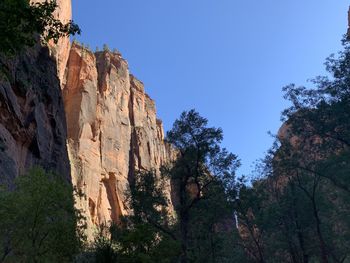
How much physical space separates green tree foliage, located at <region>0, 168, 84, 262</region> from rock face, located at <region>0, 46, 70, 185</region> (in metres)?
8.67

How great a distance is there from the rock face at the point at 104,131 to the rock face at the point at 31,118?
1588cm

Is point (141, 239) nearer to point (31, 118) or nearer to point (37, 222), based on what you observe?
point (37, 222)

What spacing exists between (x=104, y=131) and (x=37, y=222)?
191ft

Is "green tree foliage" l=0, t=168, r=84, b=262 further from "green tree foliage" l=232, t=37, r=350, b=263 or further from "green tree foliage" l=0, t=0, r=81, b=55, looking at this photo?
"green tree foliage" l=232, t=37, r=350, b=263

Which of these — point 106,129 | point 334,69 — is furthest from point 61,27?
point 106,129

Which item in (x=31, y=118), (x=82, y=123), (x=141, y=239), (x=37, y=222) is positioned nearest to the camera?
(x=37, y=222)

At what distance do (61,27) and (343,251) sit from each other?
1844 inches

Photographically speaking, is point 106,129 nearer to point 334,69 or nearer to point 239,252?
point 239,252

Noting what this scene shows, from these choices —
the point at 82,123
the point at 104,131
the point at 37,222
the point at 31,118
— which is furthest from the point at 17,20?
the point at 104,131

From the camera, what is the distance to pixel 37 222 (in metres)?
19.8

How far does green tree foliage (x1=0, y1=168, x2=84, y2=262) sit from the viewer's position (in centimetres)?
1916

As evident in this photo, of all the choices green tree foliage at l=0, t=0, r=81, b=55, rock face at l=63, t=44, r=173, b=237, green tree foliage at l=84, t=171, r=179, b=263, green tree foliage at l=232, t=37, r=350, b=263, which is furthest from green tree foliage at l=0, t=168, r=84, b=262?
rock face at l=63, t=44, r=173, b=237

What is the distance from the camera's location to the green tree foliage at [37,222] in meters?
19.2

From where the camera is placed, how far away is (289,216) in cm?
4694
